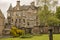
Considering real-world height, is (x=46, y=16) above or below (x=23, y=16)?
above

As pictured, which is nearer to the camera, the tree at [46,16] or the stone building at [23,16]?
the tree at [46,16]

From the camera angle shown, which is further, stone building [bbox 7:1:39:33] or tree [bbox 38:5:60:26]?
stone building [bbox 7:1:39:33]

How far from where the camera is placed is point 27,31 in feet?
190

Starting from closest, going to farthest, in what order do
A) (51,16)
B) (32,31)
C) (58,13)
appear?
(32,31), (51,16), (58,13)

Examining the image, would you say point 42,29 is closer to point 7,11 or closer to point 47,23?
point 47,23

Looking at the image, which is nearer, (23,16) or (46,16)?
(46,16)

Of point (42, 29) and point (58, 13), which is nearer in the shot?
point (42, 29)

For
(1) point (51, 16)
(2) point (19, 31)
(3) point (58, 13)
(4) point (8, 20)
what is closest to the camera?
(2) point (19, 31)

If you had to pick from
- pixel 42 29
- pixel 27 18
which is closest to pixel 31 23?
pixel 27 18

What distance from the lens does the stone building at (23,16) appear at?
7637 centimetres

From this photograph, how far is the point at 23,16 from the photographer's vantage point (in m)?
78.2

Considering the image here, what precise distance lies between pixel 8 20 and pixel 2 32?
2058 cm

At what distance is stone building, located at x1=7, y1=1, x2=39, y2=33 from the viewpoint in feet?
251

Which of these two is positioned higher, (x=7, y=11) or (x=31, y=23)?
(x=7, y=11)
